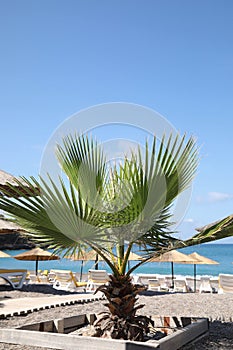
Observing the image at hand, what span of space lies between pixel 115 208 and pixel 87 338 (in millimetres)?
1478

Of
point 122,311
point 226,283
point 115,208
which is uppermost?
point 115,208

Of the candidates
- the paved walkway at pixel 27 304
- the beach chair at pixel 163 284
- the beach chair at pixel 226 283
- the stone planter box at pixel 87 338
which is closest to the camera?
the stone planter box at pixel 87 338

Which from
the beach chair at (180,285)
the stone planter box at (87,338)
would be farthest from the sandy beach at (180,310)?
the beach chair at (180,285)

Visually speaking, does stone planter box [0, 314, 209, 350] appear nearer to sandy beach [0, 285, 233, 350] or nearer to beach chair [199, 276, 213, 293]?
sandy beach [0, 285, 233, 350]

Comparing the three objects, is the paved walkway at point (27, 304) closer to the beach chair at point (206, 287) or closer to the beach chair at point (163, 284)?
the beach chair at point (163, 284)

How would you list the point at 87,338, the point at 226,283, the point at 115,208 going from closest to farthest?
the point at 87,338 < the point at 115,208 < the point at 226,283

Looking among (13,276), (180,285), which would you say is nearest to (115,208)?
(13,276)

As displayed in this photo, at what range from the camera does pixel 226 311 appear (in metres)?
9.02

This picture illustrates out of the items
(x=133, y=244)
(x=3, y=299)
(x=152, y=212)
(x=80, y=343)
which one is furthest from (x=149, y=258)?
(x=3, y=299)

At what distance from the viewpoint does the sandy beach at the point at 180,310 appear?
5891 mm

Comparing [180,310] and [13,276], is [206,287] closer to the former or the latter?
[13,276]

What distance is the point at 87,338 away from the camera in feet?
15.7

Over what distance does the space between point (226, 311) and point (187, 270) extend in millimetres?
52014

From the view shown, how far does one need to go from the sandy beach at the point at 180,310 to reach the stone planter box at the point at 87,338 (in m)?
0.11
